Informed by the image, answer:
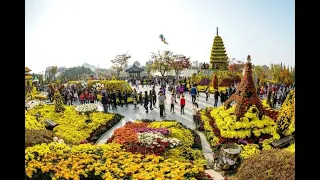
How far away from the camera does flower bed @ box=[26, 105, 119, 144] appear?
1122 cm

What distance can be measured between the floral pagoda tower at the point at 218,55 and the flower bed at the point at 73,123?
22.0 meters

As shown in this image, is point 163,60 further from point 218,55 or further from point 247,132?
point 247,132

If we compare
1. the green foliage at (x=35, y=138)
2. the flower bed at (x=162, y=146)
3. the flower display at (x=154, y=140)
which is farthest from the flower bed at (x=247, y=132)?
the green foliage at (x=35, y=138)

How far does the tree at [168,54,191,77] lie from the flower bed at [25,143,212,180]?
38496 mm

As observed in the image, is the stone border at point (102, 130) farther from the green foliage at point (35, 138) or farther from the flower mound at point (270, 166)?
the flower mound at point (270, 166)

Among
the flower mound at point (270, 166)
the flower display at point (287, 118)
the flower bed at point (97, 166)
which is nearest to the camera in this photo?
the flower mound at point (270, 166)

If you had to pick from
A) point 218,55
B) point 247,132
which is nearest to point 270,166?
point 247,132

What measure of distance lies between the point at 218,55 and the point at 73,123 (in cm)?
2489

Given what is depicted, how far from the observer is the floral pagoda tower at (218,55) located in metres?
Answer: 35.1

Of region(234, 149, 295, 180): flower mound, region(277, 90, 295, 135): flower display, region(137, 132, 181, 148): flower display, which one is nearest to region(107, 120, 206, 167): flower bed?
region(137, 132, 181, 148): flower display
